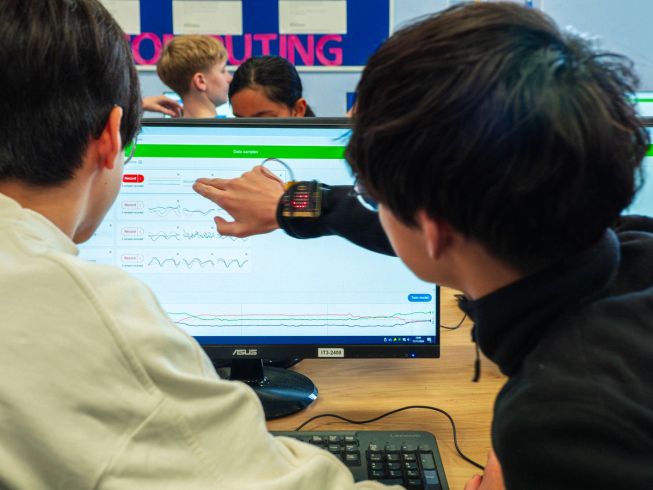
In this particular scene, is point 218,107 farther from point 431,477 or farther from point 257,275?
point 431,477

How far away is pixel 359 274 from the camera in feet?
3.35

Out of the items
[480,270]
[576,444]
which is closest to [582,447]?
[576,444]

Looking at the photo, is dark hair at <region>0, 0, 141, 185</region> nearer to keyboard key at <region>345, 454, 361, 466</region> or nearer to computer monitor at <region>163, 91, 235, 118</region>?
keyboard key at <region>345, 454, 361, 466</region>

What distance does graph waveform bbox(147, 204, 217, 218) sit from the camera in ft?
3.31

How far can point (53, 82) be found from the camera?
2.21ft

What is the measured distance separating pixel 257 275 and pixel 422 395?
0.31 metres

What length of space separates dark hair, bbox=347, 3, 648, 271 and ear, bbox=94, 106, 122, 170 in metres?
0.29

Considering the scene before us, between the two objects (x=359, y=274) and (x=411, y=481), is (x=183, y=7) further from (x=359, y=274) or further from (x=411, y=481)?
(x=411, y=481)

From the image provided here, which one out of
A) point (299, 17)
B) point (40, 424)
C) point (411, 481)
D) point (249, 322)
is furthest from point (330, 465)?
point (299, 17)

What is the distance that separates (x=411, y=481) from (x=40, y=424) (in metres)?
0.43

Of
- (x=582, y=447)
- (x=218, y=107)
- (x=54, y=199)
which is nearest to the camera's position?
(x=582, y=447)

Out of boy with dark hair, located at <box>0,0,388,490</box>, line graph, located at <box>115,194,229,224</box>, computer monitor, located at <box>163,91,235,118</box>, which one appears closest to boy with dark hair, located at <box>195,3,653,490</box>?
boy with dark hair, located at <box>0,0,388,490</box>

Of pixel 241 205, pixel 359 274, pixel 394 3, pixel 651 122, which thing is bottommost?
pixel 359 274

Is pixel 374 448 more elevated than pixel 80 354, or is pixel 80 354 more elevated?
pixel 80 354
